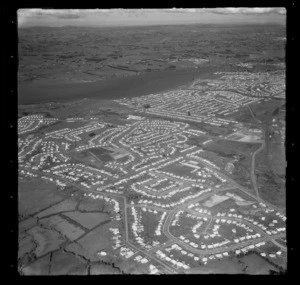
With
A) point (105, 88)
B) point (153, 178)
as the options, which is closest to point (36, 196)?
point (153, 178)

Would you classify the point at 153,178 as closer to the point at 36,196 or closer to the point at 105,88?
the point at 36,196

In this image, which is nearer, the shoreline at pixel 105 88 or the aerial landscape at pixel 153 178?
the aerial landscape at pixel 153 178

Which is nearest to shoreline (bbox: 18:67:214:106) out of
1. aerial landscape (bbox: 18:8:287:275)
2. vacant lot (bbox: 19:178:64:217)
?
aerial landscape (bbox: 18:8:287:275)

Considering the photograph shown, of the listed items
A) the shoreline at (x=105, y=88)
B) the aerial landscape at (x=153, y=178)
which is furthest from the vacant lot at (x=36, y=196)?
the shoreline at (x=105, y=88)

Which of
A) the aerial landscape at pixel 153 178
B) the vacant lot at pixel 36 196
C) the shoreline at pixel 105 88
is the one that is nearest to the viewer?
the aerial landscape at pixel 153 178

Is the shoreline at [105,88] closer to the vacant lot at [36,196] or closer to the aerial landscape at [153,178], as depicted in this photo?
the aerial landscape at [153,178]

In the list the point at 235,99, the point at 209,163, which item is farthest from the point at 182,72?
the point at 209,163

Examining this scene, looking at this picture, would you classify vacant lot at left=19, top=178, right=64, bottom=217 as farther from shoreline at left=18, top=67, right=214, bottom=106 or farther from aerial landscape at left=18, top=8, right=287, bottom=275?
shoreline at left=18, top=67, right=214, bottom=106
